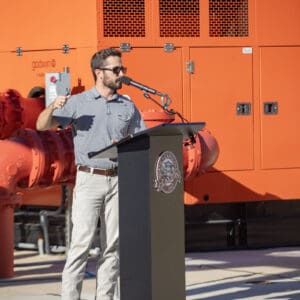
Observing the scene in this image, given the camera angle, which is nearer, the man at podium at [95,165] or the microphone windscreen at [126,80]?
the microphone windscreen at [126,80]

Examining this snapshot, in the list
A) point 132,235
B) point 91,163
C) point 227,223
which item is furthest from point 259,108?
point 132,235

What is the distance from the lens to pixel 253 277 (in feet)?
28.3

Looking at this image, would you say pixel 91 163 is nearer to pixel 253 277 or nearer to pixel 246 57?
pixel 253 277

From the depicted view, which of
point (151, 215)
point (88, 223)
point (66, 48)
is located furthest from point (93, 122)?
point (66, 48)

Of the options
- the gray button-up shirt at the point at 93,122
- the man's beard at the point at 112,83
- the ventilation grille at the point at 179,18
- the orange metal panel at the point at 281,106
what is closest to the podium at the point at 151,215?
the gray button-up shirt at the point at 93,122

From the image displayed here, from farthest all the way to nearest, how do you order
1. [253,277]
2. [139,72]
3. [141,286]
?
[139,72]
[253,277]
[141,286]

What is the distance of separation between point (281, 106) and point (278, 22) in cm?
84

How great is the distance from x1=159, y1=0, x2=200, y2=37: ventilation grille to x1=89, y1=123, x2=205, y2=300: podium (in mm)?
4605

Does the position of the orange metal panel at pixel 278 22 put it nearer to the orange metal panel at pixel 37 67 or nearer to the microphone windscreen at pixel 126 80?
the orange metal panel at pixel 37 67

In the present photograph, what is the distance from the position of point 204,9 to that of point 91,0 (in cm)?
116

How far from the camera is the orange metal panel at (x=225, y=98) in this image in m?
10.1

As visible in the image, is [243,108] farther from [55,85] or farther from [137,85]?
[137,85]

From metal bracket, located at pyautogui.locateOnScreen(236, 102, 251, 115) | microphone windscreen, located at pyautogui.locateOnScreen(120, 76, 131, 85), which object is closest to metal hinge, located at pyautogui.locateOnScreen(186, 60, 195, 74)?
metal bracket, located at pyautogui.locateOnScreen(236, 102, 251, 115)

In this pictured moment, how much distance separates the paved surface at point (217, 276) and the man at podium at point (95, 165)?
1384 mm
